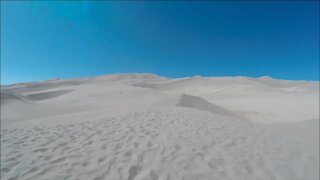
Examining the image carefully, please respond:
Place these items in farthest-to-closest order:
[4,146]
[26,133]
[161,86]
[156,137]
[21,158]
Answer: [161,86] → [26,133] → [156,137] → [4,146] → [21,158]

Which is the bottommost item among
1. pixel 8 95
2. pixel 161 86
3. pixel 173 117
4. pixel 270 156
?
A: pixel 270 156

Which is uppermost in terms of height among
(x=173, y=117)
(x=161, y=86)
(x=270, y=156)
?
Answer: (x=161, y=86)

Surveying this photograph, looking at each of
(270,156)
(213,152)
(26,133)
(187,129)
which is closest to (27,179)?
(26,133)

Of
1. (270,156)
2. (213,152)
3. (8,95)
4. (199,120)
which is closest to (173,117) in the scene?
(199,120)

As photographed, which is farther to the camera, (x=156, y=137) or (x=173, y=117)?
(x=173, y=117)

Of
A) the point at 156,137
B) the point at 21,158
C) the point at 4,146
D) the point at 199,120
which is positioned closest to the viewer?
the point at 21,158

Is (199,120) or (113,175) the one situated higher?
(199,120)

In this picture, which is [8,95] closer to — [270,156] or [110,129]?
[110,129]

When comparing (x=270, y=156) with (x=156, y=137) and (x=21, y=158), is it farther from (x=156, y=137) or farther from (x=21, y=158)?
(x=21, y=158)

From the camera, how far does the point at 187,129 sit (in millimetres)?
7055

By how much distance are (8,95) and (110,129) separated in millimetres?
19265

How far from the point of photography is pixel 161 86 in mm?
46281

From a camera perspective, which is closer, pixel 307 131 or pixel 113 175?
pixel 113 175

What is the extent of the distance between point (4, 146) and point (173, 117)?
6.53 meters
